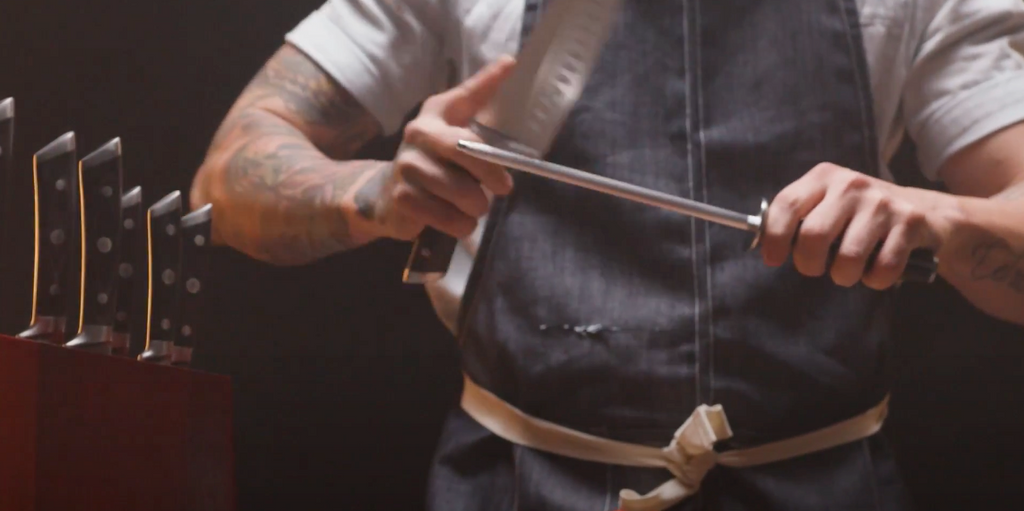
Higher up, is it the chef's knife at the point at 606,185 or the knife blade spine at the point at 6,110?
the knife blade spine at the point at 6,110

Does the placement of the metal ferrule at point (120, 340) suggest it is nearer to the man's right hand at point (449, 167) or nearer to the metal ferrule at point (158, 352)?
the metal ferrule at point (158, 352)

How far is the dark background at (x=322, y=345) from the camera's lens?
0.63 m

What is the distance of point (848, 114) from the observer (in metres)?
0.58

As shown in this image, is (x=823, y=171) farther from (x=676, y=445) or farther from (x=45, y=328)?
(x=45, y=328)

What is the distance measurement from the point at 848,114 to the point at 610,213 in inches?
5.9

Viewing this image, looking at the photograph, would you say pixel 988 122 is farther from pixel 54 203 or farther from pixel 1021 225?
pixel 54 203

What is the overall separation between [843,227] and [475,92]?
18 cm

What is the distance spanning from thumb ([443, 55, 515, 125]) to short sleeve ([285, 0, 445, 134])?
16 cm

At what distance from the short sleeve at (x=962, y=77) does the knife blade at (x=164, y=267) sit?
43 cm

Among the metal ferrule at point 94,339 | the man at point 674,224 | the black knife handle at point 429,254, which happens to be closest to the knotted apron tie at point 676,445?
the man at point 674,224

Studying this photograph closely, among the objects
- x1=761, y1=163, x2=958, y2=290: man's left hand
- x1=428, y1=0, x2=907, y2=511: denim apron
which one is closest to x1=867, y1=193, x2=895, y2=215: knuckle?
x1=761, y1=163, x2=958, y2=290: man's left hand

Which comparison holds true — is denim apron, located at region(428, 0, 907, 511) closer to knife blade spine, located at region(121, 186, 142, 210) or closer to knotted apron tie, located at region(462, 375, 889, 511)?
knotted apron tie, located at region(462, 375, 889, 511)

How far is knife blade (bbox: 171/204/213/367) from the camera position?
569mm

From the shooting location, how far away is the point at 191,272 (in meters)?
0.57
